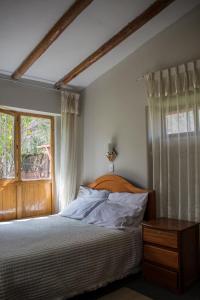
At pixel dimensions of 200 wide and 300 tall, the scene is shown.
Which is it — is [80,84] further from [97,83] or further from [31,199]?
[31,199]

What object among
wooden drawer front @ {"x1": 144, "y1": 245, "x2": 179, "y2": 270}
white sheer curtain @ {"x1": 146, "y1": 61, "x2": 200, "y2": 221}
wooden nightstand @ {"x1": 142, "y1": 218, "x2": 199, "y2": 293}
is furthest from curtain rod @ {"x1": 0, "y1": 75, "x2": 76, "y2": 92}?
wooden drawer front @ {"x1": 144, "y1": 245, "x2": 179, "y2": 270}

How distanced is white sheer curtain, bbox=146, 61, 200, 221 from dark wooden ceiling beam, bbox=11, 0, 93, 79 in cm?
120

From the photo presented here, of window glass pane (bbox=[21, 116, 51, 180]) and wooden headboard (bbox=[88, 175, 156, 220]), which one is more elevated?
window glass pane (bbox=[21, 116, 51, 180])

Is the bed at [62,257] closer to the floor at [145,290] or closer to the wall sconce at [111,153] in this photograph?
the floor at [145,290]

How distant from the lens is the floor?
2.54 m

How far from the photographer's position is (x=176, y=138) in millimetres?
3211

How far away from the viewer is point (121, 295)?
259cm

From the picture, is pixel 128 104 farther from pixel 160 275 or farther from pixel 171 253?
pixel 160 275

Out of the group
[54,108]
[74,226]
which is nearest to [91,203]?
[74,226]

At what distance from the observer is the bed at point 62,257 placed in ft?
6.94

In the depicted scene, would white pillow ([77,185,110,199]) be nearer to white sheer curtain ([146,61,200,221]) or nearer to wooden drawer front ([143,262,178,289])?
white sheer curtain ([146,61,200,221])

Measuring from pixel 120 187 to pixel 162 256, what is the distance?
46.1 inches

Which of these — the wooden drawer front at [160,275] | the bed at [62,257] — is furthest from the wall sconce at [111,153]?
the wooden drawer front at [160,275]

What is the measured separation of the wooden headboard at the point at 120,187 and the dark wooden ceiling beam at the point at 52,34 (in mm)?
1867
